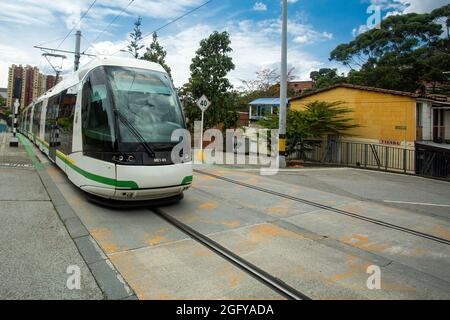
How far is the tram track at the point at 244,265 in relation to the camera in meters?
3.40

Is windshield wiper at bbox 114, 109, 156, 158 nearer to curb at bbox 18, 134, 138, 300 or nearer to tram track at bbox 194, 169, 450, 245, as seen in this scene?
curb at bbox 18, 134, 138, 300

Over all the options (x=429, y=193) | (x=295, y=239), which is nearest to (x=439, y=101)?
(x=429, y=193)

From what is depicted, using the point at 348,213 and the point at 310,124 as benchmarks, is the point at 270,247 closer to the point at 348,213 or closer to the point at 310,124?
the point at 348,213

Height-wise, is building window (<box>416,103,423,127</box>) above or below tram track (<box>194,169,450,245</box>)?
above

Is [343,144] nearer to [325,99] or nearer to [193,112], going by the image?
[325,99]

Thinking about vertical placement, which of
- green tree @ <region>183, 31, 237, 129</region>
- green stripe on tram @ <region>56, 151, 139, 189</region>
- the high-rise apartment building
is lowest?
green stripe on tram @ <region>56, 151, 139, 189</region>

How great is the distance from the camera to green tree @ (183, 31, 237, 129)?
780 inches

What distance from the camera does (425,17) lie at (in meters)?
34.6

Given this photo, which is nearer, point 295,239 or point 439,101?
point 295,239

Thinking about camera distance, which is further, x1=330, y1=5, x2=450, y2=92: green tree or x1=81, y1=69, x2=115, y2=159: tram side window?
x1=330, y1=5, x2=450, y2=92: green tree

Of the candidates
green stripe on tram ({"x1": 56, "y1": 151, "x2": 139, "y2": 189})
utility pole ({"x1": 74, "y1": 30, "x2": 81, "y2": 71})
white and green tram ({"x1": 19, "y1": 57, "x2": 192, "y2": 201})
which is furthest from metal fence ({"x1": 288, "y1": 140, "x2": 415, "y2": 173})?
utility pole ({"x1": 74, "y1": 30, "x2": 81, "y2": 71})

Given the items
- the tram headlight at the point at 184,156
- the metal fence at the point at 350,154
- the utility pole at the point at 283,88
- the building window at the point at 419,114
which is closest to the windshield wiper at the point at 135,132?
the tram headlight at the point at 184,156

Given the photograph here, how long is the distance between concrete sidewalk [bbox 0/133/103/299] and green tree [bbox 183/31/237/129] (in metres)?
13.9

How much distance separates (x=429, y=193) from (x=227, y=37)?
14.5m
